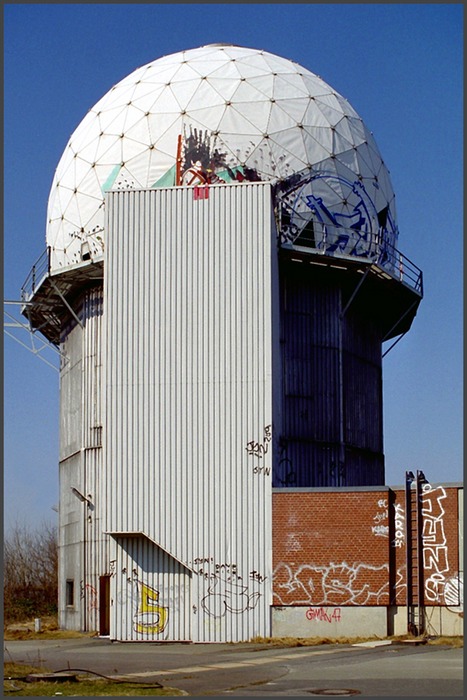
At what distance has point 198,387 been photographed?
1201 inches

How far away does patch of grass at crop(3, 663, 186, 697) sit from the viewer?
1708cm

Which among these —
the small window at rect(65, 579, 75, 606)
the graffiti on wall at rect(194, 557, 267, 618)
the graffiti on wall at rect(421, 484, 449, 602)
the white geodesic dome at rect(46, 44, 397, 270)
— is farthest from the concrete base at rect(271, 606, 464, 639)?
the white geodesic dome at rect(46, 44, 397, 270)

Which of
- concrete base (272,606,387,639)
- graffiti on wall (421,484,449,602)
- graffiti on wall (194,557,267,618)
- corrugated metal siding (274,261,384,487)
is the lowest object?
concrete base (272,606,387,639)

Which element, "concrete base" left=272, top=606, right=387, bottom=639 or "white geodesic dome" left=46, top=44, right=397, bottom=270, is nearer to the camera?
"concrete base" left=272, top=606, right=387, bottom=639

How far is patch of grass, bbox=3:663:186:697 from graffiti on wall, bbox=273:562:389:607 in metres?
10.1

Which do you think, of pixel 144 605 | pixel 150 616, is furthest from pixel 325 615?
pixel 144 605

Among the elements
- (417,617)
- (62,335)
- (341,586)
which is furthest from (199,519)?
(62,335)

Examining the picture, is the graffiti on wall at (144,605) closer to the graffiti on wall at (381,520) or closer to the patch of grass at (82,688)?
the graffiti on wall at (381,520)

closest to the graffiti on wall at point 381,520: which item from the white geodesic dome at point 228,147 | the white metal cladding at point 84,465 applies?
the white metal cladding at point 84,465

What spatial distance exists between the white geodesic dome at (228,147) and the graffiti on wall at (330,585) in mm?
10840

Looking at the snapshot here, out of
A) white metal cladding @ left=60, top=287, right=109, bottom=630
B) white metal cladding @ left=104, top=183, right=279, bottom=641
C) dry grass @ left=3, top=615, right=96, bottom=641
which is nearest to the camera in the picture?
white metal cladding @ left=104, top=183, right=279, bottom=641

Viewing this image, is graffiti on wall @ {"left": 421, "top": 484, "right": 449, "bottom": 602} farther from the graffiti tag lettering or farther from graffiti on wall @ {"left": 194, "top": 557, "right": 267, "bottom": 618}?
graffiti on wall @ {"left": 194, "top": 557, "right": 267, "bottom": 618}

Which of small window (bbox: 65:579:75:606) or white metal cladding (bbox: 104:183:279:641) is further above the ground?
white metal cladding (bbox: 104:183:279:641)

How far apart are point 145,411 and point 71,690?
13655 mm
